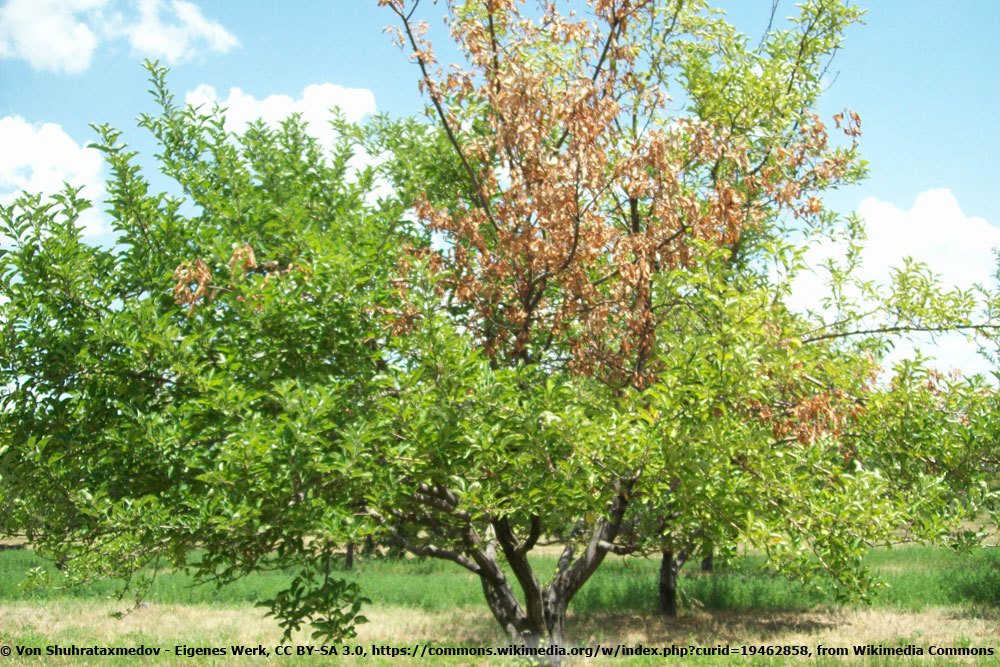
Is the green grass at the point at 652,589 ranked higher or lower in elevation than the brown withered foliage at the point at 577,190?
lower

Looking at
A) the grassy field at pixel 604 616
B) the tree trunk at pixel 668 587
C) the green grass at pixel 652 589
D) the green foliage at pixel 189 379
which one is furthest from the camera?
the tree trunk at pixel 668 587

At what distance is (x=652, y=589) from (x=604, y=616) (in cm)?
270

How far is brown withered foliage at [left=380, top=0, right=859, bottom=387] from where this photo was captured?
661 cm

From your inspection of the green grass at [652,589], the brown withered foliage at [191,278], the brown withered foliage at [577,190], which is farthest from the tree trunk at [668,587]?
the brown withered foliage at [191,278]

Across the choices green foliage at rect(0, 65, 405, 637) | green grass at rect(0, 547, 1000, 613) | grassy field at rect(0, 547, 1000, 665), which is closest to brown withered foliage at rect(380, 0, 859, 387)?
green foliage at rect(0, 65, 405, 637)

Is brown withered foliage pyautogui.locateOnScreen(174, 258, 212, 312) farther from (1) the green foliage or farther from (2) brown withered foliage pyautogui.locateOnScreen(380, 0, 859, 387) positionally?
(2) brown withered foliage pyautogui.locateOnScreen(380, 0, 859, 387)

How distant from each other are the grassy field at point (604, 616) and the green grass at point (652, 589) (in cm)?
5

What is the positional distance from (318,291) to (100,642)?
42.3 feet

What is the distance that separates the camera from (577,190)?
21.9 feet

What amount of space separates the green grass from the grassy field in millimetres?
49

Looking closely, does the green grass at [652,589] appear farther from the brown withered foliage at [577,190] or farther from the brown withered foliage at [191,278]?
the brown withered foliage at [191,278]

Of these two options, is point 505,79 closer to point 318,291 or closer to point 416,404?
point 318,291

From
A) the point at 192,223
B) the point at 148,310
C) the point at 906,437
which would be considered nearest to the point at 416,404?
the point at 148,310

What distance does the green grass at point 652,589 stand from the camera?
1892 cm
